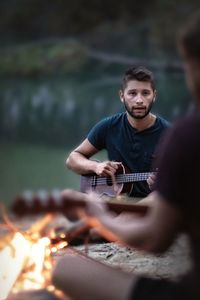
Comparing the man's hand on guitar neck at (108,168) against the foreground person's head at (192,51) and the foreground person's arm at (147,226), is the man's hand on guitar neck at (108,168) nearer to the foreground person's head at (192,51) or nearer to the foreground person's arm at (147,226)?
the foreground person's arm at (147,226)

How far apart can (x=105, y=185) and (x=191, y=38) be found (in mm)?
2216

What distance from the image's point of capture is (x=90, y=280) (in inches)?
73.0

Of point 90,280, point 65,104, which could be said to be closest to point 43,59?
point 65,104

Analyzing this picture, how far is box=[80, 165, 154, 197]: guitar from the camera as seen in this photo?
3604 millimetres

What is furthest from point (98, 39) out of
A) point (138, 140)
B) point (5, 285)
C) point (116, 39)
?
point (5, 285)

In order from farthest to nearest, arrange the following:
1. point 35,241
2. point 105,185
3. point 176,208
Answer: point 105,185 < point 35,241 < point 176,208

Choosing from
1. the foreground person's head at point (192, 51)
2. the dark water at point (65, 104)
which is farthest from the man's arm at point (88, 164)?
the dark water at point (65, 104)

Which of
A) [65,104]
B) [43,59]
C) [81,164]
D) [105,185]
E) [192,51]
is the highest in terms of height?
[43,59]

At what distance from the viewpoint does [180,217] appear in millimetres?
1579

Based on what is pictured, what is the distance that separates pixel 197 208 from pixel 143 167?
2.02 m

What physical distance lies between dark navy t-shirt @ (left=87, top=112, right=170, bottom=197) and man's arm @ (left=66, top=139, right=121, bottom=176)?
0.08 meters

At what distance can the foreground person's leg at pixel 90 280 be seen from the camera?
1.77m

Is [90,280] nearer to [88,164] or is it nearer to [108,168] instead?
[108,168]

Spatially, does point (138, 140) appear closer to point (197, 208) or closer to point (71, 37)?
point (197, 208)
